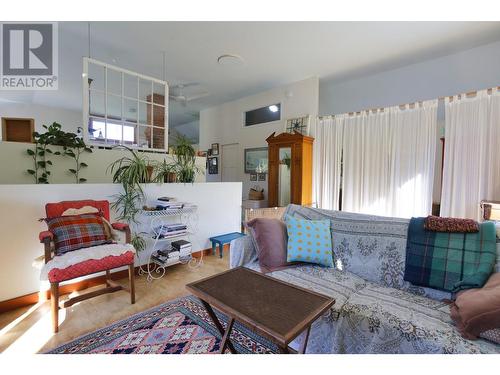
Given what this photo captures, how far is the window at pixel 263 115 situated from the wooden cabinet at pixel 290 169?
2.76ft

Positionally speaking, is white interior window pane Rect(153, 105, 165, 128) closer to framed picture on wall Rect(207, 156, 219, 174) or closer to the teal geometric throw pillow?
framed picture on wall Rect(207, 156, 219, 174)

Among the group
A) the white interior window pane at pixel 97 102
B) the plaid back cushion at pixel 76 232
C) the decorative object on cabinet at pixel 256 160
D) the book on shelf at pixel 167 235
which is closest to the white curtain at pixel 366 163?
the decorative object on cabinet at pixel 256 160

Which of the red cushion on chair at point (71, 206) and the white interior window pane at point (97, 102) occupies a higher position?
the white interior window pane at point (97, 102)

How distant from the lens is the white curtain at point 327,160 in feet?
12.9

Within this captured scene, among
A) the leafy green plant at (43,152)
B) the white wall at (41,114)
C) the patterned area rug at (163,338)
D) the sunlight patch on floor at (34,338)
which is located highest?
the white wall at (41,114)

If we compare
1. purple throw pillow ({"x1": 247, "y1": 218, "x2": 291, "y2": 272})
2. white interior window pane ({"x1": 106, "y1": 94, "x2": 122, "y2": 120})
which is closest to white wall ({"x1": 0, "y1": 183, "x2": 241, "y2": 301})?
purple throw pillow ({"x1": 247, "y1": 218, "x2": 291, "y2": 272})

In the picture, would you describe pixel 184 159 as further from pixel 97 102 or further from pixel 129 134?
pixel 97 102

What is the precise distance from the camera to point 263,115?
4906mm

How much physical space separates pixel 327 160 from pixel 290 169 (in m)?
0.70

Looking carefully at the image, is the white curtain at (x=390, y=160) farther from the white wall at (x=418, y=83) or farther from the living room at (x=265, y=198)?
the white wall at (x=418, y=83)

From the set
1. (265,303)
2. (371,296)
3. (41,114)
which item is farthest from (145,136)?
(41,114)

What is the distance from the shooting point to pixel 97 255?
1782 millimetres
